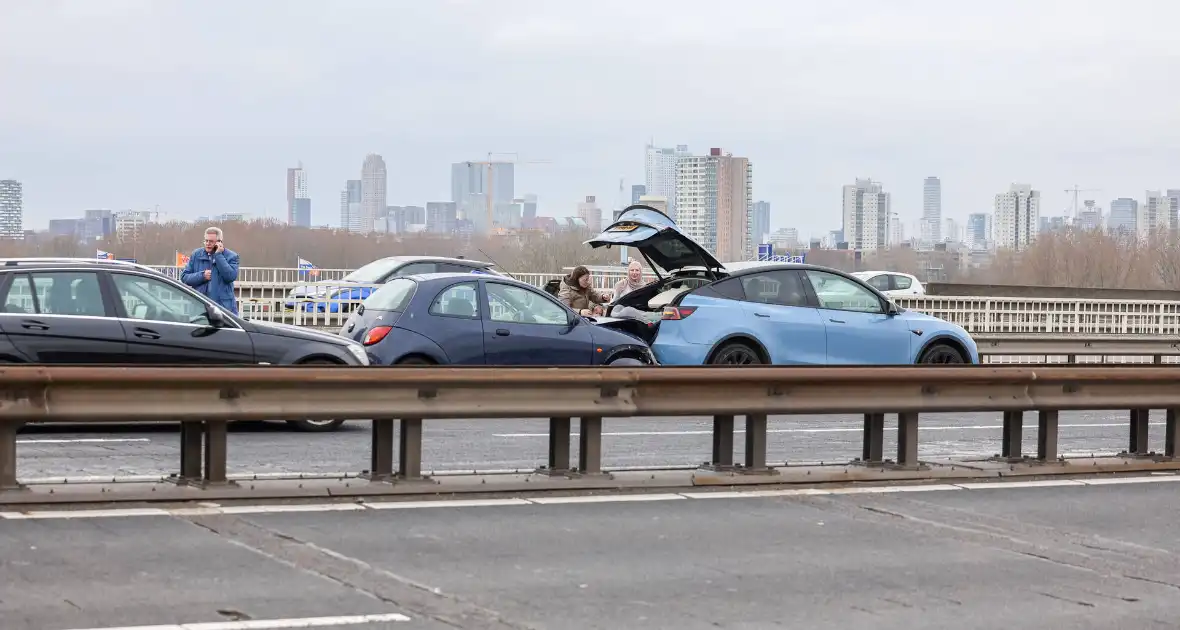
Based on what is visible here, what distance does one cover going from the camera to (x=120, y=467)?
34.9ft

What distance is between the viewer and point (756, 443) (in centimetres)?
1058

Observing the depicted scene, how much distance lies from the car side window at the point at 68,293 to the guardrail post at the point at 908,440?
6.83 metres

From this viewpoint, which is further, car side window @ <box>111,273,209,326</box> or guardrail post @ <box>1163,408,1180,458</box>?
car side window @ <box>111,273,209,326</box>

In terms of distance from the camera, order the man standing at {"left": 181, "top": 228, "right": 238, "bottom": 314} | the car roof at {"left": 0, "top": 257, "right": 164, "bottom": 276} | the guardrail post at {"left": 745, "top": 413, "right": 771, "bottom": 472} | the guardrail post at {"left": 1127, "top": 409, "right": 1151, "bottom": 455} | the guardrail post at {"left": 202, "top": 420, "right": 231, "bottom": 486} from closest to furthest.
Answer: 1. the guardrail post at {"left": 202, "top": 420, "right": 231, "bottom": 486}
2. the guardrail post at {"left": 745, "top": 413, "right": 771, "bottom": 472}
3. the guardrail post at {"left": 1127, "top": 409, "right": 1151, "bottom": 455}
4. the car roof at {"left": 0, "top": 257, "right": 164, "bottom": 276}
5. the man standing at {"left": 181, "top": 228, "right": 238, "bottom": 314}

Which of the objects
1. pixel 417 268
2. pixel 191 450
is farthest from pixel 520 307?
pixel 417 268

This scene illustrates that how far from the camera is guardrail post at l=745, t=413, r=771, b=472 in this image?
10.6 m

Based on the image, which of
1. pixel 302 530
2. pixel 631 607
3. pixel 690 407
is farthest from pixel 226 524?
pixel 690 407

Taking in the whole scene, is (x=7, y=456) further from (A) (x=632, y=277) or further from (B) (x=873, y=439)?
(A) (x=632, y=277)

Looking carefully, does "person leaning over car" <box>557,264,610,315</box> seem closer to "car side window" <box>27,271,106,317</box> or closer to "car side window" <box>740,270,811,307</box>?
"car side window" <box>740,270,811,307</box>

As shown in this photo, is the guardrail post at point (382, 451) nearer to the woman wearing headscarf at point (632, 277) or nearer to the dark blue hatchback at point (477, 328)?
the dark blue hatchback at point (477, 328)

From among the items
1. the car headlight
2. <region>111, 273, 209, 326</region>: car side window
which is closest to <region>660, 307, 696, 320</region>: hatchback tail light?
the car headlight

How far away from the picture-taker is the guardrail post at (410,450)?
963cm

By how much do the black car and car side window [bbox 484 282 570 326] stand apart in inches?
92.9

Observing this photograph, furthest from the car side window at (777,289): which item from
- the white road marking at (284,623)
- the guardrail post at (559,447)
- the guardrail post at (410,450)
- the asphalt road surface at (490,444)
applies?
the white road marking at (284,623)
